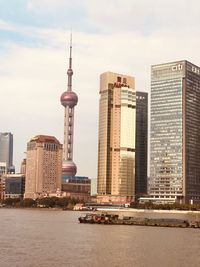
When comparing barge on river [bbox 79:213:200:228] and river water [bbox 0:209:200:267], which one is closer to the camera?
river water [bbox 0:209:200:267]

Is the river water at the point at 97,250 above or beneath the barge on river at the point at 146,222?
beneath

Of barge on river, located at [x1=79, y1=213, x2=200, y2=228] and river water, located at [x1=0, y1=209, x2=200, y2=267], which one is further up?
barge on river, located at [x1=79, y1=213, x2=200, y2=228]

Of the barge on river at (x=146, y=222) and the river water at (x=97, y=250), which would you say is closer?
the river water at (x=97, y=250)

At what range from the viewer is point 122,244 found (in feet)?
377

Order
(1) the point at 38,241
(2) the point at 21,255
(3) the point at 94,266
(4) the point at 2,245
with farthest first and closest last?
(1) the point at 38,241 < (4) the point at 2,245 < (2) the point at 21,255 < (3) the point at 94,266

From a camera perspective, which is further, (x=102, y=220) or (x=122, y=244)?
(x=102, y=220)

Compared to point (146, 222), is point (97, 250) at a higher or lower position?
lower

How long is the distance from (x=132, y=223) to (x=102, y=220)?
1071cm

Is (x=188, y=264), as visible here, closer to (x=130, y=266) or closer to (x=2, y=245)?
(x=130, y=266)

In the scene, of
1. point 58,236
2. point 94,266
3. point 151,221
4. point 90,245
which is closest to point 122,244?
point 90,245

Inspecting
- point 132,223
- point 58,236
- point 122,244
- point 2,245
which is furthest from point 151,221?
point 2,245

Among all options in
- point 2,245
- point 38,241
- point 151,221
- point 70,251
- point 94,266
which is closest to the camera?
point 94,266

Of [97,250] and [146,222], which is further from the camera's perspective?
[146,222]

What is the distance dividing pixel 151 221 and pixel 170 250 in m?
86.7
